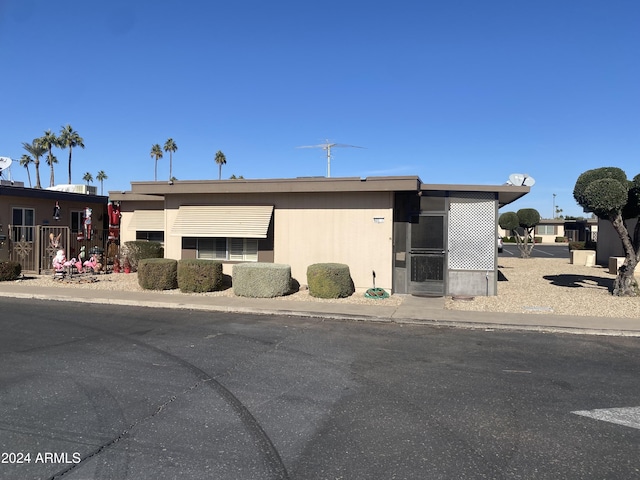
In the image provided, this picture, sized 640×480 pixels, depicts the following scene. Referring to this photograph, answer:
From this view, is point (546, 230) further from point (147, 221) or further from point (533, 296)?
point (147, 221)

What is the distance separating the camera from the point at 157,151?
86.4m

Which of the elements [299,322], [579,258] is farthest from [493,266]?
[579,258]

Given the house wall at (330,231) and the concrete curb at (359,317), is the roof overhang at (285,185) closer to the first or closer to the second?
the house wall at (330,231)

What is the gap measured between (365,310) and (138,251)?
1018 cm

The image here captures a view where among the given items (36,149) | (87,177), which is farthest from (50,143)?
(87,177)

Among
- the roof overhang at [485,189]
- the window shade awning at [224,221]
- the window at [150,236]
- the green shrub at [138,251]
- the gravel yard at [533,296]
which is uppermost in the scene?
the roof overhang at [485,189]

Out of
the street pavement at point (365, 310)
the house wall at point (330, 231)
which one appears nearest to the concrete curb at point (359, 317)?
the street pavement at point (365, 310)

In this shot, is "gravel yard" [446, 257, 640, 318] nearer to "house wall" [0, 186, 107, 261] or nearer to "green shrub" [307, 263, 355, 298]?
"green shrub" [307, 263, 355, 298]

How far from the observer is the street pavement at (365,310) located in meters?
9.34

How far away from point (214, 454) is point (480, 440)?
2.23 m

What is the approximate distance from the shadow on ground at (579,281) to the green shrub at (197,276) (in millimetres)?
10593

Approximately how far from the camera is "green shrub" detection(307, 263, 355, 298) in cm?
1250

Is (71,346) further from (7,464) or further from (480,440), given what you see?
(480,440)

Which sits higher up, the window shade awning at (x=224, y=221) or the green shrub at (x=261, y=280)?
the window shade awning at (x=224, y=221)
